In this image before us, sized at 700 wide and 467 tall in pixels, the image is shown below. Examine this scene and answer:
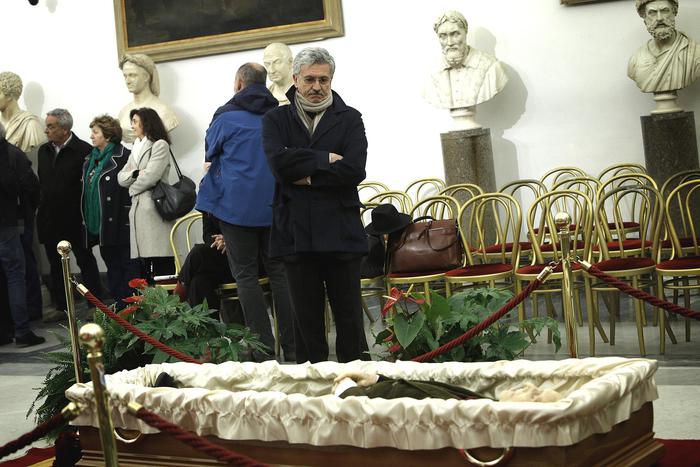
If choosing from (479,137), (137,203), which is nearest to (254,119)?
(137,203)

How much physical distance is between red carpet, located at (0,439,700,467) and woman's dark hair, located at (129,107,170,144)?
12.0ft

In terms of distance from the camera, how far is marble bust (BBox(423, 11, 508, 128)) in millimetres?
8305

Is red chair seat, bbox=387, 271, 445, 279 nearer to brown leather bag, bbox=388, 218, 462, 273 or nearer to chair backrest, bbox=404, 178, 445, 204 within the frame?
brown leather bag, bbox=388, 218, 462, 273

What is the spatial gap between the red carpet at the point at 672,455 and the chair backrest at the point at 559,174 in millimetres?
4156

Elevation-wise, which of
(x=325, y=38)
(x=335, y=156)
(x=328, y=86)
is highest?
(x=325, y=38)

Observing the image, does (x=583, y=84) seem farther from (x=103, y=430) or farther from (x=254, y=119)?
(x=103, y=430)

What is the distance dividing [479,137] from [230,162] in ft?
9.51

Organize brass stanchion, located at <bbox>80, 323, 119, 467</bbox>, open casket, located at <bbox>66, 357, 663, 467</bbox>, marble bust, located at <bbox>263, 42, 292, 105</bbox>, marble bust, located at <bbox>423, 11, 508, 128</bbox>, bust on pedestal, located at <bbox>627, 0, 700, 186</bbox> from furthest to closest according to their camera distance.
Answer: marble bust, located at <bbox>263, 42, 292, 105</bbox> → marble bust, located at <bbox>423, 11, 508, 128</bbox> → bust on pedestal, located at <bbox>627, 0, 700, 186</bbox> → open casket, located at <bbox>66, 357, 663, 467</bbox> → brass stanchion, located at <bbox>80, 323, 119, 467</bbox>

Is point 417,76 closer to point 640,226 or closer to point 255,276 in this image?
point 640,226

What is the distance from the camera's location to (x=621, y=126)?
28.1ft

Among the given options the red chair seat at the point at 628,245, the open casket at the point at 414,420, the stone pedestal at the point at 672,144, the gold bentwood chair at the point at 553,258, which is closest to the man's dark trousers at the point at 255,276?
the gold bentwood chair at the point at 553,258

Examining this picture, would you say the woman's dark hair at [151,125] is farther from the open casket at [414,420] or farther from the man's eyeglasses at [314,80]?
the open casket at [414,420]

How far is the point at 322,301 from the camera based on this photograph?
4.96 m

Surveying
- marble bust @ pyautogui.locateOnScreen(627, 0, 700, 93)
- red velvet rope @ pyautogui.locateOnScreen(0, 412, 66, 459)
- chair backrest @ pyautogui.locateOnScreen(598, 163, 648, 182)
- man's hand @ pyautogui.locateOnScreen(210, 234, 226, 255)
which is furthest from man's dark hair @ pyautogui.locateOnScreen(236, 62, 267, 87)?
red velvet rope @ pyautogui.locateOnScreen(0, 412, 66, 459)
